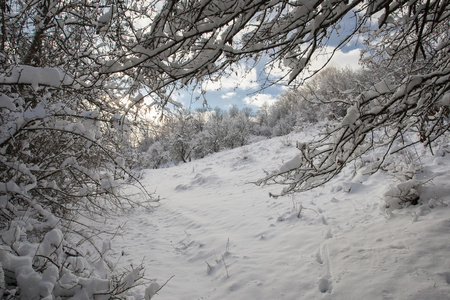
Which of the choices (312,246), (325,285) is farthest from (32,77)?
(312,246)

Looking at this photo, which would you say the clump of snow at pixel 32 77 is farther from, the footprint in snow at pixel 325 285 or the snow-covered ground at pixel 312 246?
the footprint in snow at pixel 325 285

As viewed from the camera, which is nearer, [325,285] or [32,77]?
[32,77]

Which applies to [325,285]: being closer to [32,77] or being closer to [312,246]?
[312,246]

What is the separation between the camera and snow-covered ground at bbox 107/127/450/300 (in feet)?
6.94

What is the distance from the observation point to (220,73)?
2.21 metres

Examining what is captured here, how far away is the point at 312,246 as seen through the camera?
297 centimetres

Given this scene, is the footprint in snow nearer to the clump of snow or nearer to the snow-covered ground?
the snow-covered ground

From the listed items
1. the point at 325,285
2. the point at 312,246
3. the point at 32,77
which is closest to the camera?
the point at 32,77

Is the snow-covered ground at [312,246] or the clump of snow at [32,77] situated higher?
the clump of snow at [32,77]

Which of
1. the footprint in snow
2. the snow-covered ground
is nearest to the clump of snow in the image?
the snow-covered ground

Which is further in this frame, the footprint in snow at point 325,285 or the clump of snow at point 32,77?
the footprint in snow at point 325,285

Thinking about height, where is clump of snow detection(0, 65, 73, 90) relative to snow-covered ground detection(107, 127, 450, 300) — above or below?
above

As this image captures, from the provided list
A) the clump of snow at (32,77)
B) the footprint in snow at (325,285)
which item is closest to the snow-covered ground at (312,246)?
the footprint in snow at (325,285)

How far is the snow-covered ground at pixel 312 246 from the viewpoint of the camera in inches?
83.3
